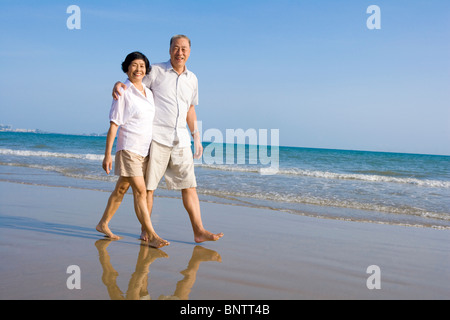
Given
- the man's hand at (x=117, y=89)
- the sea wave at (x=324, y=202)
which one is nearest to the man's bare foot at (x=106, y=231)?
the man's hand at (x=117, y=89)

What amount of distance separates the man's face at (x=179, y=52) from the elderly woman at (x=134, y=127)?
0.85ft

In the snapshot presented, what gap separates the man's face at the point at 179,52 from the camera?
3.63 meters

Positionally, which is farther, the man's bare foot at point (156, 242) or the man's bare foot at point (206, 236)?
the man's bare foot at point (206, 236)

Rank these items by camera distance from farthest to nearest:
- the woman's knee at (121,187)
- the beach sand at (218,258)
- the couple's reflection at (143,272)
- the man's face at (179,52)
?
the woman's knee at (121,187) < the man's face at (179,52) < the beach sand at (218,258) < the couple's reflection at (143,272)

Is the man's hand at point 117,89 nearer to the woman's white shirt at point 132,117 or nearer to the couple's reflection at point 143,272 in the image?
the woman's white shirt at point 132,117

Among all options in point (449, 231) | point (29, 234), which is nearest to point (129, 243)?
point (29, 234)

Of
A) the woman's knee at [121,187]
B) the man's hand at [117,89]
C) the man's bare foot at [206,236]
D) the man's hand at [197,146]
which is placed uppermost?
the man's hand at [117,89]

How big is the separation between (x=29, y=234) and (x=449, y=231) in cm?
568

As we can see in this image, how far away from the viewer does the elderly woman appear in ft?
11.3

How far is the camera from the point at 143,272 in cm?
292

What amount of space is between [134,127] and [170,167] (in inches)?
23.2

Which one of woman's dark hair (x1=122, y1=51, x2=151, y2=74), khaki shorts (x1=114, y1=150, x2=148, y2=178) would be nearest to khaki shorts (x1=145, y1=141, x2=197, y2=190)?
khaki shorts (x1=114, y1=150, x2=148, y2=178)

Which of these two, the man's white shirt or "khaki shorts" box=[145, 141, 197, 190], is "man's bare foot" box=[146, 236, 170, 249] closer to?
"khaki shorts" box=[145, 141, 197, 190]

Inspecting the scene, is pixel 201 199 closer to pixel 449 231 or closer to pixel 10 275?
pixel 449 231
